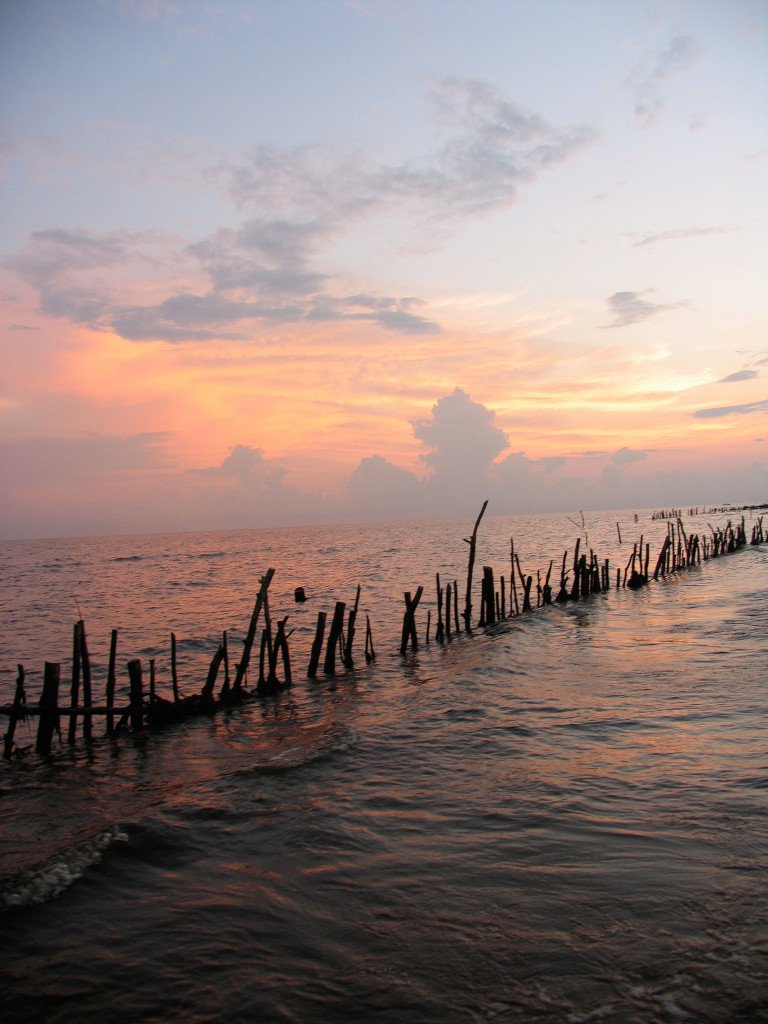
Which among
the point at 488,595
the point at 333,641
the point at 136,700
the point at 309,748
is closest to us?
the point at 309,748

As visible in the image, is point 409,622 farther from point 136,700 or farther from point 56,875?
point 56,875

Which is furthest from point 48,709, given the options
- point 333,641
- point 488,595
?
point 488,595

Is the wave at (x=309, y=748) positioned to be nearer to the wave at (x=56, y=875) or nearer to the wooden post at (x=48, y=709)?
the wave at (x=56, y=875)

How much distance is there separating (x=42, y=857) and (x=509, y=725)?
6.84 meters

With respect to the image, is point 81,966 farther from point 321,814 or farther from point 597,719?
point 597,719

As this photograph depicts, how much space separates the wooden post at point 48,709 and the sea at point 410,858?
0.96 ft

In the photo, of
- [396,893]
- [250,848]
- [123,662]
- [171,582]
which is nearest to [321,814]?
[250,848]

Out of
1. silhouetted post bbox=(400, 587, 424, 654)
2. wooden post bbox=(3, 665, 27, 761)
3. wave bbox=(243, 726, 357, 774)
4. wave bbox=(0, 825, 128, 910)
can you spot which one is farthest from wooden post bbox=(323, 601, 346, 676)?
wave bbox=(0, 825, 128, 910)

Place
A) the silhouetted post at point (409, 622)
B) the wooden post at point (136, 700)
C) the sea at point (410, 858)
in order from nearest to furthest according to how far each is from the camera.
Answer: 1. the sea at point (410, 858)
2. the wooden post at point (136, 700)
3. the silhouetted post at point (409, 622)

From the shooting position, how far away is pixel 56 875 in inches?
251

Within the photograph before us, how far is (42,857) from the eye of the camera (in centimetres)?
695

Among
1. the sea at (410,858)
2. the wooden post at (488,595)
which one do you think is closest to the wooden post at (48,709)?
the sea at (410,858)

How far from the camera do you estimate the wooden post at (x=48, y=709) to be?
998 cm

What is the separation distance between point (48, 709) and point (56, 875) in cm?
435
